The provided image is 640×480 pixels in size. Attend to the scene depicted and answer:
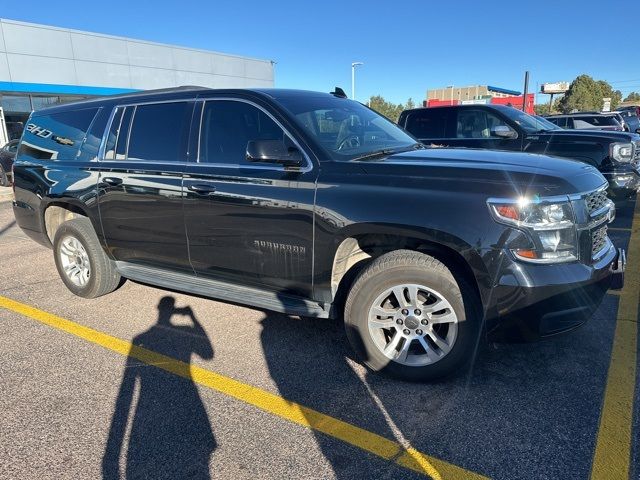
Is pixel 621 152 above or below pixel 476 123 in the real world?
below

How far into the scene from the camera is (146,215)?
4.16 meters

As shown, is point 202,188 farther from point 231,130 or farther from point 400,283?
point 400,283

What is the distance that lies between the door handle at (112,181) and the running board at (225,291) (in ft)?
2.53

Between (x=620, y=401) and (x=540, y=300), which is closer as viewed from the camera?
(x=540, y=300)

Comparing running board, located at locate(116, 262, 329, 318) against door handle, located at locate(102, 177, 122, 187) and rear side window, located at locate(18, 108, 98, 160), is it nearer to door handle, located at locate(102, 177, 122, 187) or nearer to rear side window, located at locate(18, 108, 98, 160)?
door handle, located at locate(102, 177, 122, 187)

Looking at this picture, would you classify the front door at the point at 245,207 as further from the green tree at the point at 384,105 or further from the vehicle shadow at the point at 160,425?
the green tree at the point at 384,105

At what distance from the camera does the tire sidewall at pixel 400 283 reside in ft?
9.77

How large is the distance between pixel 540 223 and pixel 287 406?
6.00ft

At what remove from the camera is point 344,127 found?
3916 mm

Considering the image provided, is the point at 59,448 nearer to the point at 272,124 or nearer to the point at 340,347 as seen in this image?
the point at 340,347

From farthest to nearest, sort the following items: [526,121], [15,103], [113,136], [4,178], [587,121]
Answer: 1. [15,103]
2. [587,121]
3. [4,178]
4. [526,121]
5. [113,136]

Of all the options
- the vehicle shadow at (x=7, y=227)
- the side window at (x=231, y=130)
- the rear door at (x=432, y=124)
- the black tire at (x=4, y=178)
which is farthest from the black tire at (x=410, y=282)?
the black tire at (x=4, y=178)

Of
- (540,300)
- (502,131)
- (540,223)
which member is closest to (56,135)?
(540,223)

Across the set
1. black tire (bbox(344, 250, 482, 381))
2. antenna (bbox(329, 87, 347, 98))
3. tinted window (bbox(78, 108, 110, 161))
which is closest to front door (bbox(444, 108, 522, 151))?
antenna (bbox(329, 87, 347, 98))
